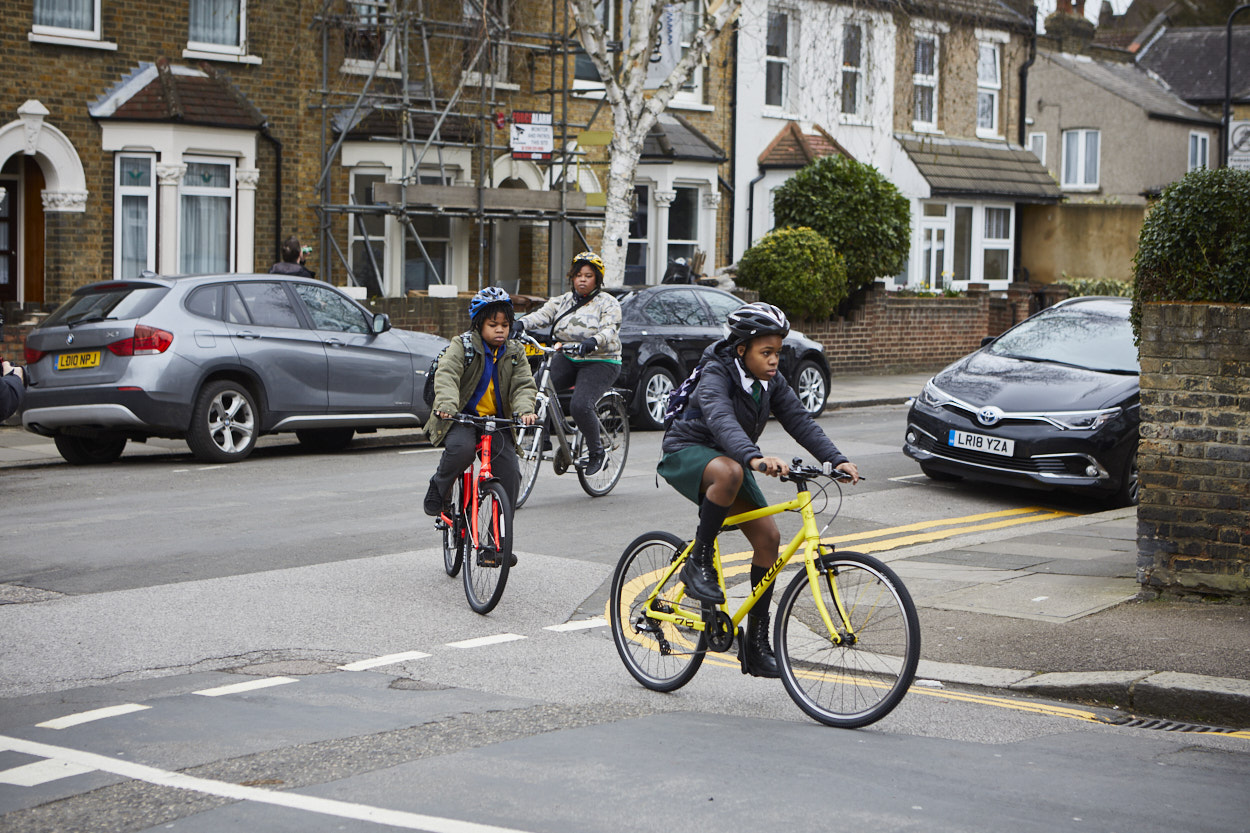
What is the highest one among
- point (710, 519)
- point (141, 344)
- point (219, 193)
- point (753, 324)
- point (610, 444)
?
point (219, 193)

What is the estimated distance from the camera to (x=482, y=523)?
26.7 feet

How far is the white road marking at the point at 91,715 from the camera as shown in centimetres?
573

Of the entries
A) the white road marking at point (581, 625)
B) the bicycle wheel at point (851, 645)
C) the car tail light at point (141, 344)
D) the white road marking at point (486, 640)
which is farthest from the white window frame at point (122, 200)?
the bicycle wheel at point (851, 645)

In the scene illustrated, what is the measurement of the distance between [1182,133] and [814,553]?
143 feet

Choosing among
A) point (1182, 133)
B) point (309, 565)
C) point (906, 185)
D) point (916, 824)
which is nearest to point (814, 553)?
point (916, 824)

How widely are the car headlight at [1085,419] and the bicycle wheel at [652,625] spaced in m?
6.26

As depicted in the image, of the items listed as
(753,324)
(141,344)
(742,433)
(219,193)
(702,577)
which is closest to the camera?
(742,433)

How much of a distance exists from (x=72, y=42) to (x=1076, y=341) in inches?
542

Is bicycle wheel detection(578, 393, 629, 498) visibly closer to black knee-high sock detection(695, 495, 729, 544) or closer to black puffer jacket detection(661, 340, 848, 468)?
black puffer jacket detection(661, 340, 848, 468)

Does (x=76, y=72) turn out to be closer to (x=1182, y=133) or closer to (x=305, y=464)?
(x=305, y=464)

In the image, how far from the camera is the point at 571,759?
5.30m

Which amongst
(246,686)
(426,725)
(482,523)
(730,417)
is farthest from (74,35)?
(426,725)

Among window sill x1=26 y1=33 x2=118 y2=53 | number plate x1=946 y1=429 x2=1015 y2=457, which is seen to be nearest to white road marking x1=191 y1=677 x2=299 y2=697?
number plate x1=946 y1=429 x2=1015 y2=457

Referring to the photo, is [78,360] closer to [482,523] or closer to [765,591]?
[482,523]
